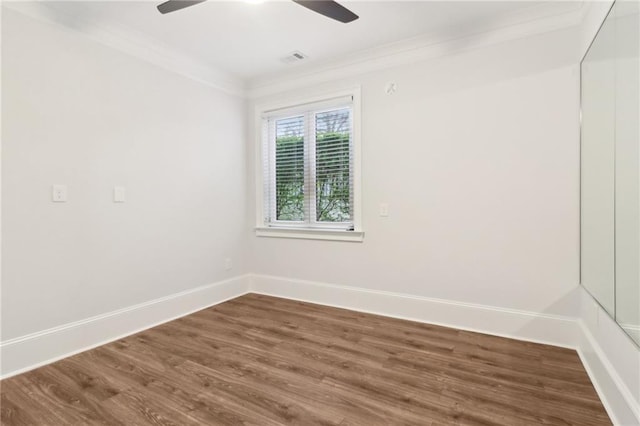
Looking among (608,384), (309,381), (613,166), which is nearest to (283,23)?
(613,166)

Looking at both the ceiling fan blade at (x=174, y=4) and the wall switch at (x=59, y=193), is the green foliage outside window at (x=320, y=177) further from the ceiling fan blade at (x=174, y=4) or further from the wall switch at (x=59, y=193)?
the wall switch at (x=59, y=193)

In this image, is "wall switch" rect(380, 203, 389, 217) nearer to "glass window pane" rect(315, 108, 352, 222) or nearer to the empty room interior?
the empty room interior

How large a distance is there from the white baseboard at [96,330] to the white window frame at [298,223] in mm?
950

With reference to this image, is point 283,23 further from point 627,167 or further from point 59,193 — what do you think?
point 627,167

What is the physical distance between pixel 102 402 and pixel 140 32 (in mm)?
2849

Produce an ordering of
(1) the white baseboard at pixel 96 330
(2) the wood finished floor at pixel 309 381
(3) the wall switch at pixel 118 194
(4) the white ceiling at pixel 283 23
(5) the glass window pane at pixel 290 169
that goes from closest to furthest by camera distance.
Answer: (2) the wood finished floor at pixel 309 381 → (1) the white baseboard at pixel 96 330 → (4) the white ceiling at pixel 283 23 → (3) the wall switch at pixel 118 194 → (5) the glass window pane at pixel 290 169

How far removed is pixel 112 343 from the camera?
8.78 feet

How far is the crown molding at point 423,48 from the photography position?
8.37 ft

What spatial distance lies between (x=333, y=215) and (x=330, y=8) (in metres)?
Answer: 2.13

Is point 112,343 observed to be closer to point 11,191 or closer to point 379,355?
point 11,191

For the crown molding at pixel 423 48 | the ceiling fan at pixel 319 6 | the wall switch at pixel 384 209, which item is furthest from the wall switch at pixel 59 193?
the wall switch at pixel 384 209

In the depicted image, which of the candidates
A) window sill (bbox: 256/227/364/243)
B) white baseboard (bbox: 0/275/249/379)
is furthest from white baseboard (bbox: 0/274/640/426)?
window sill (bbox: 256/227/364/243)

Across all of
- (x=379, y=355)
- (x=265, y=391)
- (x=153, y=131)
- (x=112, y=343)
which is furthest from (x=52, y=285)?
(x=379, y=355)

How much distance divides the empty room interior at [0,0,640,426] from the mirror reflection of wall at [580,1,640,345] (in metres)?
0.02
